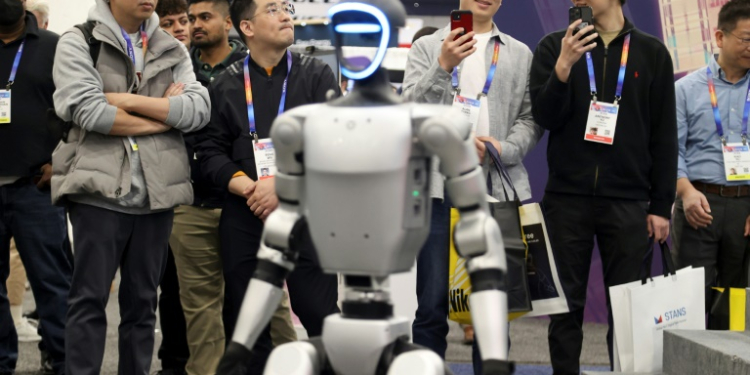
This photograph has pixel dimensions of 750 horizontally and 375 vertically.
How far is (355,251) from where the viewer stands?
8.60 ft

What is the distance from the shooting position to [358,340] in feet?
8.63

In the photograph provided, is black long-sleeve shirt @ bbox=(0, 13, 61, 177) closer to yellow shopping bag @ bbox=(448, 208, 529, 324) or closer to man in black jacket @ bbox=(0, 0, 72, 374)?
man in black jacket @ bbox=(0, 0, 72, 374)

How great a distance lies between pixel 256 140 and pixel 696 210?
1934 millimetres

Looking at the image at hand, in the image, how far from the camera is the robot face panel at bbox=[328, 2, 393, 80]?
267 centimetres

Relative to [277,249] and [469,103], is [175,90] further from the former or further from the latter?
[277,249]

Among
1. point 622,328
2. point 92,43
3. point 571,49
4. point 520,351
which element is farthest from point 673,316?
point 92,43

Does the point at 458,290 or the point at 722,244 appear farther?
the point at 722,244

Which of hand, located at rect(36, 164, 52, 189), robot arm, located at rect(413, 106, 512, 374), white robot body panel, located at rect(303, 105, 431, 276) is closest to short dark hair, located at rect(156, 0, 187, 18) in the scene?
hand, located at rect(36, 164, 52, 189)

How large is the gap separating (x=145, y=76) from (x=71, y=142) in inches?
13.7

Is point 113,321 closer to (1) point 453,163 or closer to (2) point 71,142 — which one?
(2) point 71,142

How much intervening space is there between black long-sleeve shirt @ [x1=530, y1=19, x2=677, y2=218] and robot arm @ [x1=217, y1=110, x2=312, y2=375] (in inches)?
60.9

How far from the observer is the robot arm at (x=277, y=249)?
267 centimetres

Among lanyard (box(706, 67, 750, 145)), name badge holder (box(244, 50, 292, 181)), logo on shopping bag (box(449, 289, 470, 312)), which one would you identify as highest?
name badge holder (box(244, 50, 292, 181))

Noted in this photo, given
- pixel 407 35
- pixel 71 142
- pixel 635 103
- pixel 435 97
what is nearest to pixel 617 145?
pixel 635 103
